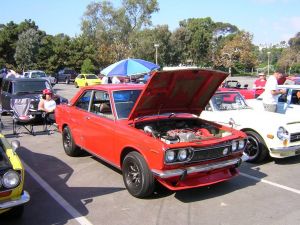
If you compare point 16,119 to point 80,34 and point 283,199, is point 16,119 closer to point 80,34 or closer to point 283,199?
point 283,199

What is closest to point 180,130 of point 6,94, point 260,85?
point 6,94

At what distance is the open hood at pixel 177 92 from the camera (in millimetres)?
5608

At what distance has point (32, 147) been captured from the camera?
8867 mm

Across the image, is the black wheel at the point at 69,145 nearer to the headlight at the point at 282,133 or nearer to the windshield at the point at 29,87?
the headlight at the point at 282,133

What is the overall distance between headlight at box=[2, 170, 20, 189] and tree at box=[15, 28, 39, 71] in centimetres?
4568

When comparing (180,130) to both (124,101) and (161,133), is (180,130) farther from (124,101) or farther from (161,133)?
(124,101)

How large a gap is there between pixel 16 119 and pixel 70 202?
19.5 ft

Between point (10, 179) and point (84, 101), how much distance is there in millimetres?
3373

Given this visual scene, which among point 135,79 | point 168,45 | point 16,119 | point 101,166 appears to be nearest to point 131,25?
point 168,45

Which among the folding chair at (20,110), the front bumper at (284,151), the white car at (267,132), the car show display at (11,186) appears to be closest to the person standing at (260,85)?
the white car at (267,132)

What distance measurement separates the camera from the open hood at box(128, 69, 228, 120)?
5.61 m

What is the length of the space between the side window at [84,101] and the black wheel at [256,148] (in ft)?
10.6

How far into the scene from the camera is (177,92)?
20.0 ft

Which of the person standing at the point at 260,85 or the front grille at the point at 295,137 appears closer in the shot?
the front grille at the point at 295,137
